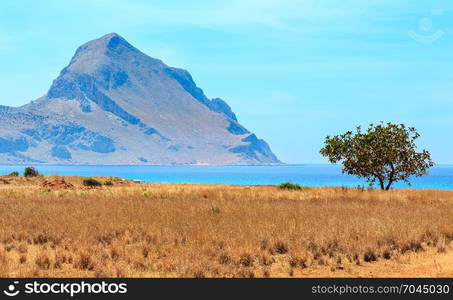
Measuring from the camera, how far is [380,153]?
46.0 m

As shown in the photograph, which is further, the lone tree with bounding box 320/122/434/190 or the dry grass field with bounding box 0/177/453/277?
the lone tree with bounding box 320/122/434/190

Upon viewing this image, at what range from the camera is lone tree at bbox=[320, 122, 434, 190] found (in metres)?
46.0

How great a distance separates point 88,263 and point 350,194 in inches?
1106

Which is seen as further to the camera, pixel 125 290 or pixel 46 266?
pixel 46 266

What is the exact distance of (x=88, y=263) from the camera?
14.1m

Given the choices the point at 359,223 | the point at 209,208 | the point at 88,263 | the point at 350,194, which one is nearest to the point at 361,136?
the point at 350,194

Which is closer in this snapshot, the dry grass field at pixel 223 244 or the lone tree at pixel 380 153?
the dry grass field at pixel 223 244

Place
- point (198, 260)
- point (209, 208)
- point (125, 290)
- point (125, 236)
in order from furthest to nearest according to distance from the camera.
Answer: point (209, 208)
point (125, 236)
point (198, 260)
point (125, 290)

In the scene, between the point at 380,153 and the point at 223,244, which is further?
the point at 380,153

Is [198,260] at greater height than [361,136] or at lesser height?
lesser

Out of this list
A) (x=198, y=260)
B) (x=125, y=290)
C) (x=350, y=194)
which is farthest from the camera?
(x=350, y=194)

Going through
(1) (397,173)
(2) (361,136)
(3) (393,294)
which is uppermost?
(2) (361,136)

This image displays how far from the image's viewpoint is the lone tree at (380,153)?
46000 mm

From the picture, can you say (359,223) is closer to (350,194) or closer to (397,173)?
(350,194)
